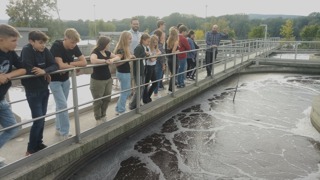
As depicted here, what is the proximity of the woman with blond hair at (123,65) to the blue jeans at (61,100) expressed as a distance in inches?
42.6

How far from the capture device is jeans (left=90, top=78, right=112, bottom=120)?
14.1 ft

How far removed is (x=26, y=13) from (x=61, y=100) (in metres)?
51.2

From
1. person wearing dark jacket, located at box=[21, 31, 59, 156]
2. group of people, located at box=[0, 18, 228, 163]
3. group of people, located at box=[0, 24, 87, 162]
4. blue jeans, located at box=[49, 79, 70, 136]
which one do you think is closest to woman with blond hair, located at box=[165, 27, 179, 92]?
group of people, located at box=[0, 18, 228, 163]

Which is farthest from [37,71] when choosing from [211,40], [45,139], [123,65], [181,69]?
[211,40]

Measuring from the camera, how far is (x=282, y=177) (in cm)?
400

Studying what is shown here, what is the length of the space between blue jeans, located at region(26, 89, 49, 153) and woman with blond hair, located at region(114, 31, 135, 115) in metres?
1.53

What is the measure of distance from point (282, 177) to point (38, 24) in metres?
53.3

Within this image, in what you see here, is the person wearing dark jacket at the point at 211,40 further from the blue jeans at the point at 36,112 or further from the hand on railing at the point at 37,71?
the hand on railing at the point at 37,71

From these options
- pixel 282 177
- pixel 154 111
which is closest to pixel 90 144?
pixel 154 111

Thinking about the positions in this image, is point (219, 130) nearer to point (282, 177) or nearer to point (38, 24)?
point (282, 177)

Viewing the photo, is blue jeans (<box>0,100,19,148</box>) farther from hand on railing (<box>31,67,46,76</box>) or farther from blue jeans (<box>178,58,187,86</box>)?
blue jeans (<box>178,58,187,86</box>)

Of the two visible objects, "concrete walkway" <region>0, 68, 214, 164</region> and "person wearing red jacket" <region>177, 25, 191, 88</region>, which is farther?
"person wearing red jacket" <region>177, 25, 191, 88</region>

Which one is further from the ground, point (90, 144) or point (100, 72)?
point (100, 72)

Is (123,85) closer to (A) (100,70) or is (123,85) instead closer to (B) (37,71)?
(A) (100,70)
